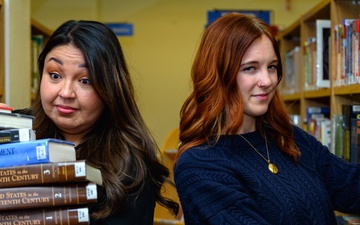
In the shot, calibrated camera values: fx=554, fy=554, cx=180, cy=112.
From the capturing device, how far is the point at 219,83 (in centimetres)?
164

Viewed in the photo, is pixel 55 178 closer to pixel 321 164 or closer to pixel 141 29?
pixel 321 164

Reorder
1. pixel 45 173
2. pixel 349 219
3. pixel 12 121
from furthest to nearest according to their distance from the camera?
pixel 349 219 < pixel 12 121 < pixel 45 173

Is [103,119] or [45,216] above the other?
[103,119]

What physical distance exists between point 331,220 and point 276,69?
1.59 ft

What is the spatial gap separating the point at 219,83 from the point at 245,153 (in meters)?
0.23

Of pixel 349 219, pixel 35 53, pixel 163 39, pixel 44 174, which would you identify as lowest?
pixel 349 219

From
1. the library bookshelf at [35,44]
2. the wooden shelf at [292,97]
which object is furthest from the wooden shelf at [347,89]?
the library bookshelf at [35,44]

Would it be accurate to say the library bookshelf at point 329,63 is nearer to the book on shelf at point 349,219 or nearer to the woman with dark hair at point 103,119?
the book on shelf at point 349,219

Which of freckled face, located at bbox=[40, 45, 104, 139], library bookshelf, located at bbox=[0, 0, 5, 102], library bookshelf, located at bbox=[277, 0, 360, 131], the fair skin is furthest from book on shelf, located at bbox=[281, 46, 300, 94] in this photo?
freckled face, located at bbox=[40, 45, 104, 139]

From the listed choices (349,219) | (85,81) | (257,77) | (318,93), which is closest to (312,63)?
(318,93)

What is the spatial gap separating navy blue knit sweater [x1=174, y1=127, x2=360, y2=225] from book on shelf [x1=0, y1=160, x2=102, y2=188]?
1.16 ft

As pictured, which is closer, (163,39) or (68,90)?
(68,90)

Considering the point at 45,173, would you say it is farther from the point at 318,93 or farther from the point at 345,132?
the point at 318,93

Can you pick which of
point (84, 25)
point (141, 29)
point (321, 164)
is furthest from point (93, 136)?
point (141, 29)
